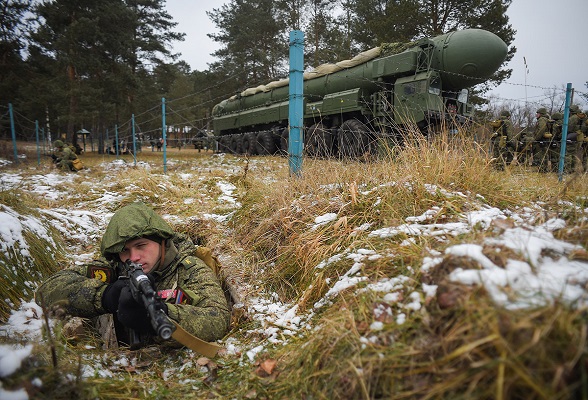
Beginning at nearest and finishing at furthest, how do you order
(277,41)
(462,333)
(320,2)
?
(462,333) → (320,2) → (277,41)

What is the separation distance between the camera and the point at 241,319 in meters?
2.02

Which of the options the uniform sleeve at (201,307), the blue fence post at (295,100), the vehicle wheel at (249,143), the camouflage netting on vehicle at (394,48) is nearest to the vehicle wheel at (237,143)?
the vehicle wheel at (249,143)

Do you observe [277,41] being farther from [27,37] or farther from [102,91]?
[27,37]

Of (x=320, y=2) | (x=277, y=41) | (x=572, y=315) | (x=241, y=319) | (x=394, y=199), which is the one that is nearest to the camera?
(x=572, y=315)

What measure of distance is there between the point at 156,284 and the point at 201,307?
0.45 metres

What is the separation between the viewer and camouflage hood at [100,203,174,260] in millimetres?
1988

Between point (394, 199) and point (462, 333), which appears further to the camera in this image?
point (394, 199)

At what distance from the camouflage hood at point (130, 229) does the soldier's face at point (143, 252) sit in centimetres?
5

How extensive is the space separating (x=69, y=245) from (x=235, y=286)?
193cm

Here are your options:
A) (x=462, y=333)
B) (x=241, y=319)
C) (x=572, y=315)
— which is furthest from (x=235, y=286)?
(x=572, y=315)

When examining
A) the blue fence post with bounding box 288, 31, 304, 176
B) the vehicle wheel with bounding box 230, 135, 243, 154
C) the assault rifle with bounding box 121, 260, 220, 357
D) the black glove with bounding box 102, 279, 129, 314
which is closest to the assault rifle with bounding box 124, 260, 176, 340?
the assault rifle with bounding box 121, 260, 220, 357

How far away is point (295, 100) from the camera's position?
145 inches

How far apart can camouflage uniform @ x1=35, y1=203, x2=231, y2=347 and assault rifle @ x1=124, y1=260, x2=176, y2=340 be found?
0.18 m

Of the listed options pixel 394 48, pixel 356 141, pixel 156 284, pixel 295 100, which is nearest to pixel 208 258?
pixel 156 284
